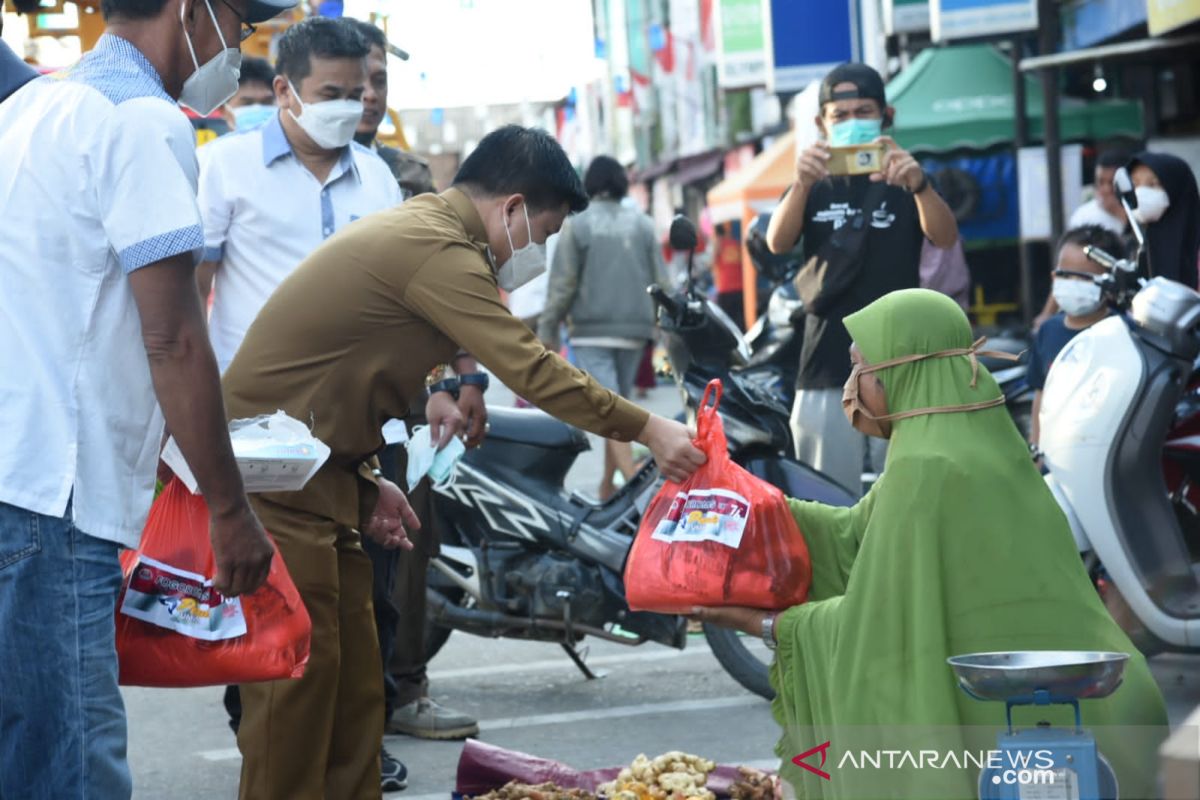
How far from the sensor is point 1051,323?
7.01 metres

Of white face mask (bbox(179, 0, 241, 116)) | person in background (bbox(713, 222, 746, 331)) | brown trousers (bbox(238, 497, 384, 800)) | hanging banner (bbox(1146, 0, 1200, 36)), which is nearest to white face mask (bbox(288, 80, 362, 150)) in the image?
brown trousers (bbox(238, 497, 384, 800))

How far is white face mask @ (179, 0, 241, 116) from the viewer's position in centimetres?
312

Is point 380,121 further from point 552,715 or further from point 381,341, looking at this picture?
point 552,715

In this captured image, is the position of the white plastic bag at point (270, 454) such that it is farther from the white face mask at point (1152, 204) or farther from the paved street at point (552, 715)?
the white face mask at point (1152, 204)

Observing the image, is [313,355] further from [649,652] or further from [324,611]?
[649,652]

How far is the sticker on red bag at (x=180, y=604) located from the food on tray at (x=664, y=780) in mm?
1621

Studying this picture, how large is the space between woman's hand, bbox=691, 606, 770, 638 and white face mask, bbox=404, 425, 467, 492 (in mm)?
1249

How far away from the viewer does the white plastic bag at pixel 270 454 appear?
337cm

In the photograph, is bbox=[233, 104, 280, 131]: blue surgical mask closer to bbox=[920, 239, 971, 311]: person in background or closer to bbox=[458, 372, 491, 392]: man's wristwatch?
bbox=[458, 372, 491, 392]: man's wristwatch

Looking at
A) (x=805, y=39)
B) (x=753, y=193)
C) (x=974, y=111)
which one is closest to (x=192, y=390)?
(x=974, y=111)

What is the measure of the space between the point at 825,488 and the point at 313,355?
242 cm

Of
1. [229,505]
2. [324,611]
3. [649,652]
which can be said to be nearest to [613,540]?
[649,652]

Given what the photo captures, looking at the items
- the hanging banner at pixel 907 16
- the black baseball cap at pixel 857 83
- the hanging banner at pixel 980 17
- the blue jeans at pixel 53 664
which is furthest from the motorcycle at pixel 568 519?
the hanging banner at pixel 907 16

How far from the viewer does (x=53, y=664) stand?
2844 millimetres
